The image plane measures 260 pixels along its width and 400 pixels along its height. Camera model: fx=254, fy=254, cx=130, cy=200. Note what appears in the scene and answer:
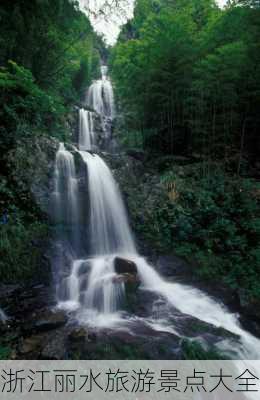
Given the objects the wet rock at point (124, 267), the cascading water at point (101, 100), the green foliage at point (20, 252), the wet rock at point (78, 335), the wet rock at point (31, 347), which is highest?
the cascading water at point (101, 100)

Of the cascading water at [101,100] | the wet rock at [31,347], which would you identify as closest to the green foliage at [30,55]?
the wet rock at [31,347]

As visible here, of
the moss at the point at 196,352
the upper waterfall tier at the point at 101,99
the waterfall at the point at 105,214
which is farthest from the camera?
the upper waterfall tier at the point at 101,99

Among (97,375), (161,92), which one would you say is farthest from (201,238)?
(161,92)

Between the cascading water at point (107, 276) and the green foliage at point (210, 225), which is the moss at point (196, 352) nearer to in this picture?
the cascading water at point (107, 276)

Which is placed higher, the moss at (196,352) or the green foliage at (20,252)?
the green foliage at (20,252)

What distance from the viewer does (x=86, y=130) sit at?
1423cm

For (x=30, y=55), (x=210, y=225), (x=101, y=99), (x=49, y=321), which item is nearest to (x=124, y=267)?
(x=49, y=321)

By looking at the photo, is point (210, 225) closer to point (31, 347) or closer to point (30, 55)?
point (31, 347)

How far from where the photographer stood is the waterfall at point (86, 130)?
1375 centimetres

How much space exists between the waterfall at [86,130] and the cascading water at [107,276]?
5.19 m

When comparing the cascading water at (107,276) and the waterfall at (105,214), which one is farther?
the waterfall at (105,214)

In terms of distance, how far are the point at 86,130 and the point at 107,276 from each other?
1052 cm

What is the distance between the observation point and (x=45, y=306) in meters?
4.77

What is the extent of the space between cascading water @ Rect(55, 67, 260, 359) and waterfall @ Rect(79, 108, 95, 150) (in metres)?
5.19
